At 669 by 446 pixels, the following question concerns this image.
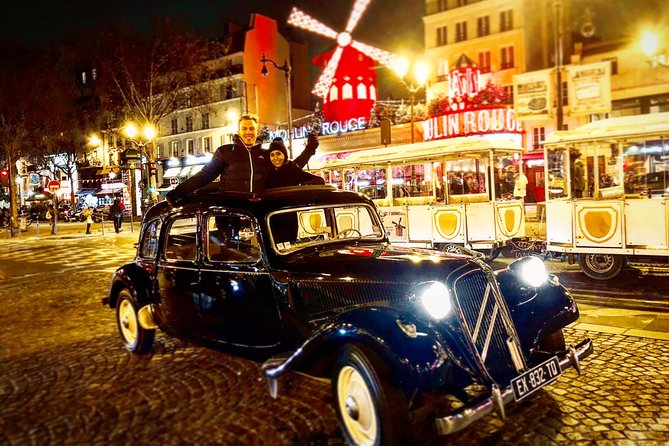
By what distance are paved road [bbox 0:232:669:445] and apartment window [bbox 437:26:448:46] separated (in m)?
42.6

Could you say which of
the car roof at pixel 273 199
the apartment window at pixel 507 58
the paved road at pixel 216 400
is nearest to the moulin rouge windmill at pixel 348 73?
the apartment window at pixel 507 58

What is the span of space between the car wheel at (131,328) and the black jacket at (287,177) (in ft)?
6.67

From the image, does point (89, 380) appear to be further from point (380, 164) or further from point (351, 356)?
point (380, 164)

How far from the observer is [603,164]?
11.4 m

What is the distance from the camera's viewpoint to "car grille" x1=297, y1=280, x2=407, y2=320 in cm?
400

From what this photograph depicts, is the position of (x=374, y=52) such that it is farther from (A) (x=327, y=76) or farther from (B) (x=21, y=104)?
(B) (x=21, y=104)

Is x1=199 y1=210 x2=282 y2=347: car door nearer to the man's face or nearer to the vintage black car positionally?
the vintage black car

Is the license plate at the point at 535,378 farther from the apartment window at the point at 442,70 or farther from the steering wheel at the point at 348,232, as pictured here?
the apartment window at the point at 442,70

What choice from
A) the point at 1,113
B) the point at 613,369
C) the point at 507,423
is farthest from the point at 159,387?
the point at 1,113

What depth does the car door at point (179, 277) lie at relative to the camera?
17.6 ft

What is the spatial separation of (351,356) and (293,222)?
1.67 meters

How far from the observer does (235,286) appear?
484 cm

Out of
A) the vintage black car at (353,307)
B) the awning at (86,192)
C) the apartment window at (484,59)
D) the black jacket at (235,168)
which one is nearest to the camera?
the vintage black car at (353,307)

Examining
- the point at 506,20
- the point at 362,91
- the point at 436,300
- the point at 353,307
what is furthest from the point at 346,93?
the point at 436,300
